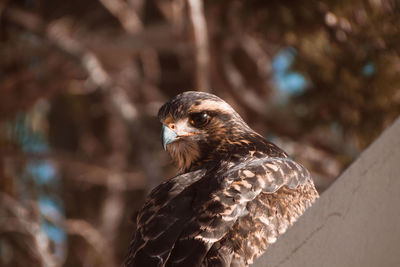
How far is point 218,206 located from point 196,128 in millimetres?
1065

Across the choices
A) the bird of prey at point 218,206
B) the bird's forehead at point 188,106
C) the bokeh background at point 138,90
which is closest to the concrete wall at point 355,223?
the bird of prey at point 218,206

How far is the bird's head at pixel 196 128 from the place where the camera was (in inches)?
148

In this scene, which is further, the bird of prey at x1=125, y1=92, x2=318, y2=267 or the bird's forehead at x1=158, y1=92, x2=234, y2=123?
the bird's forehead at x1=158, y1=92, x2=234, y2=123

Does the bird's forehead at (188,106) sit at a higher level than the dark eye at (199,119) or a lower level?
higher

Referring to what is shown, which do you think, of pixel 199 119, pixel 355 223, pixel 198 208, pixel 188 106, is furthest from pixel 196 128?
pixel 355 223

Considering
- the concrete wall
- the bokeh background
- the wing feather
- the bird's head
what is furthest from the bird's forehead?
the bokeh background

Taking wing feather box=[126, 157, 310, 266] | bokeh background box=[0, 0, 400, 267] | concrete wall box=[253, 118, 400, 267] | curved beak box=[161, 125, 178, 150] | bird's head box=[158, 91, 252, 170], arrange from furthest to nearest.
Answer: bokeh background box=[0, 0, 400, 267] → bird's head box=[158, 91, 252, 170] → curved beak box=[161, 125, 178, 150] → wing feather box=[126, 157, 310, 266] → concrete wall box=[253, 118, 400, 267]

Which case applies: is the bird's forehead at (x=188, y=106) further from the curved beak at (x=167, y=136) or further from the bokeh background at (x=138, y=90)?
the bokeh background at (x=138, y=90)

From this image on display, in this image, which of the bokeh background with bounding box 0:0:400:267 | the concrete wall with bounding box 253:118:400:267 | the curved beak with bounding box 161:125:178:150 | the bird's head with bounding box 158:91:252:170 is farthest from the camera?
the bokeh background with bounding box 0:0:400:267

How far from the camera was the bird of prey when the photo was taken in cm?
279

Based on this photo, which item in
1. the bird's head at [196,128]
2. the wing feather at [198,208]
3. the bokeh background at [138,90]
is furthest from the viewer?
the bokeh background at [138,90]

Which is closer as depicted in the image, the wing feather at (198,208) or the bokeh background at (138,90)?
the wing feather at (198,208)

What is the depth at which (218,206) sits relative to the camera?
2.91 metres

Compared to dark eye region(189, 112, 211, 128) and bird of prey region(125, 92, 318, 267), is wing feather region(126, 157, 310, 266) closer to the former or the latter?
bird of prey region(125, 92, 318, 267)
